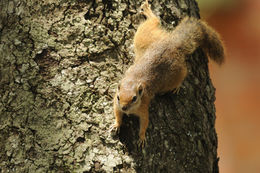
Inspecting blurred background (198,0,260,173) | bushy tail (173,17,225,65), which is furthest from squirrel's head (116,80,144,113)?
blurred background (198,0,260,173)

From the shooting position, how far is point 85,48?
9.61 feet

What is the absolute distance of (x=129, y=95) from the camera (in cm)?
327

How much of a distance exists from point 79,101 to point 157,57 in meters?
1.06

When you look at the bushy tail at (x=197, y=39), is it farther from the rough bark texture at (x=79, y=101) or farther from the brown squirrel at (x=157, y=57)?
the rough bark texture at (x=79, y=101)

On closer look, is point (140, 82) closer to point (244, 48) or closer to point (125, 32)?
point (125, 32)

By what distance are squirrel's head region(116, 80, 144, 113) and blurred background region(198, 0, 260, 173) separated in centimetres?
420

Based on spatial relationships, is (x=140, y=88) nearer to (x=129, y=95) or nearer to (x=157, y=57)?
(x=129, y=95)

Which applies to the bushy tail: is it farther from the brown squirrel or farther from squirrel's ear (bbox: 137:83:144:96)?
squirrel's ear (bbox: 137:83:144:96)

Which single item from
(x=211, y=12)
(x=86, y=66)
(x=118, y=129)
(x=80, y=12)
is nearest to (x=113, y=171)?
(x=118, y=129)

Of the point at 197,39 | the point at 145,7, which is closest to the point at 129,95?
the point at 145,7

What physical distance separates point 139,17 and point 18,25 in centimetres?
97

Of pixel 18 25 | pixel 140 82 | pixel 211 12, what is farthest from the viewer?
pixel 211 12

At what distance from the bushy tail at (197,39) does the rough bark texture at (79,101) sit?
445mm

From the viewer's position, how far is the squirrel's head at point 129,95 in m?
→ 3.07
